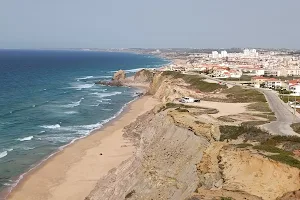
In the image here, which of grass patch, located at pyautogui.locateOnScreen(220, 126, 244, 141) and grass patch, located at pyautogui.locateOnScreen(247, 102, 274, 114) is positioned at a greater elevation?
grass patch, located at pyautogui.locateOnScreen(220, 126, 244, 141)

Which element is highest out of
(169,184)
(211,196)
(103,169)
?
(211,196)

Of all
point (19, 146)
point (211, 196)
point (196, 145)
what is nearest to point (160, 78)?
point (19, 146)

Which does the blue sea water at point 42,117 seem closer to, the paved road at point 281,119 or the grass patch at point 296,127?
the paved road at point 281,119

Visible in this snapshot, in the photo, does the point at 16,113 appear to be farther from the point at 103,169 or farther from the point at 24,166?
the point at 103,169

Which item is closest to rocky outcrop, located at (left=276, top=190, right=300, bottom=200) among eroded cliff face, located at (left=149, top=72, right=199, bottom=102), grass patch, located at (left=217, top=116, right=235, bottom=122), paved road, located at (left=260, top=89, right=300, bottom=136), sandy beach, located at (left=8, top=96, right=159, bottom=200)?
paved road, located at (left=260, top=89, right=300, bottom=136)

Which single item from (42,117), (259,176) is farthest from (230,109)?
(42,117)

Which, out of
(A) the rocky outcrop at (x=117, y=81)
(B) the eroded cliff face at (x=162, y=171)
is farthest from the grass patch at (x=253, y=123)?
(A) the rocky outcrop at (x=117, y=81)

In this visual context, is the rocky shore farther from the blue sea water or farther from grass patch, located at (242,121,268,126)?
the blue sea water
